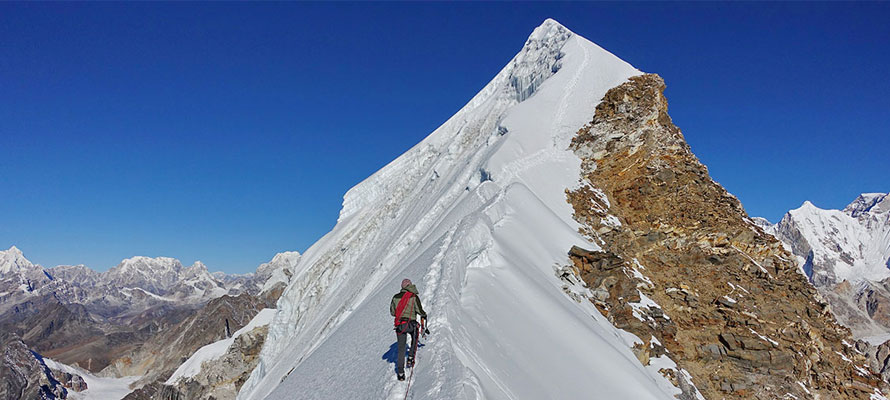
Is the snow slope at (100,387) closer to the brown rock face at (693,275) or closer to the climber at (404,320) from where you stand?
the brown rock face at (693,275)

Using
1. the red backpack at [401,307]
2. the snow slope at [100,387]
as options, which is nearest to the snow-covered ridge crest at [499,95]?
the red backpack at [401,307]

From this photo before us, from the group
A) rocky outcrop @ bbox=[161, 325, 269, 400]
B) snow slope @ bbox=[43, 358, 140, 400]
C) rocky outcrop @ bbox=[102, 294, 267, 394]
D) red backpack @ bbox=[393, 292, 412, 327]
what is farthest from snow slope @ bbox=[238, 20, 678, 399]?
snow slope @ bbox=[43, 358, 140, 400]

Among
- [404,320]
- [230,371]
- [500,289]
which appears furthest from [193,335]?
[404,320]

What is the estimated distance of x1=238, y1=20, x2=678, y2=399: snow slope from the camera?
7549 mm

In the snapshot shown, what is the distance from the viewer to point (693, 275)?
1756cm

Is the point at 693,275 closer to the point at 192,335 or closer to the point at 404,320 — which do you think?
the point at 404,320

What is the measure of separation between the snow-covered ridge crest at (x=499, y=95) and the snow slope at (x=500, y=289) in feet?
11.1

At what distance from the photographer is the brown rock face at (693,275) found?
14523 mm

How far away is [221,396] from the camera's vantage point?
53719 mm

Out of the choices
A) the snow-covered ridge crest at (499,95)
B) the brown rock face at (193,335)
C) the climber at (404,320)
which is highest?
the snow-covered ridge crest at (499,95)

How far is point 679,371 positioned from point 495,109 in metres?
27.3

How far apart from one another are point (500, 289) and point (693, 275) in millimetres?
11130

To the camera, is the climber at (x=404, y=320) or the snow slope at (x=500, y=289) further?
the snow slope at (x=500, y=289)

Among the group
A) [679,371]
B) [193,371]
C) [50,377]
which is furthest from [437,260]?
[50,377]
